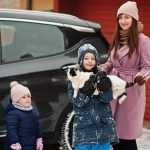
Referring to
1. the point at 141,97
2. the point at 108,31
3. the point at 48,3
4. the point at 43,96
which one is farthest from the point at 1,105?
the point at 48,3

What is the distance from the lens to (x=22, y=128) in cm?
466

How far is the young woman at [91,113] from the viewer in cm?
434


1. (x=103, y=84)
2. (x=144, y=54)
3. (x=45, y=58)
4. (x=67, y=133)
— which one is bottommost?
(x=67, y=133)

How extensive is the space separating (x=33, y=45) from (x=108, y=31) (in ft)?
10.3

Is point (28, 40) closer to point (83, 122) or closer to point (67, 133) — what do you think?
point (67, 133)

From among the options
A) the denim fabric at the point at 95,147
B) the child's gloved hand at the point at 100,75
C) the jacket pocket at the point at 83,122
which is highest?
the child's gloved hand at the point at 100,75

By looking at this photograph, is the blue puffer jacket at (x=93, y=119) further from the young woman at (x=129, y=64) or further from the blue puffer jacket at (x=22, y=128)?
the blue puffer jacket at (x=22, y=128)

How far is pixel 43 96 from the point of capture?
543 centimetres

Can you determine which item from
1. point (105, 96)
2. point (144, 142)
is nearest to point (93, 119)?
point (105, 96)

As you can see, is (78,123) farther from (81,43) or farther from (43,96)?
(81,43)

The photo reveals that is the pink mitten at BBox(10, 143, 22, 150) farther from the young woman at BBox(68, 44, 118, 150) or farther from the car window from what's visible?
the car window

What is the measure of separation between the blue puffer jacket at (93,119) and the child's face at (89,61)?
0.70ft

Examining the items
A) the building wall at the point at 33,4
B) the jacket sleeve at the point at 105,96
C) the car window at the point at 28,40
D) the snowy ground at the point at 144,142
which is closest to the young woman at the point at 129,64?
the jacket sleeve at the point at 105,96

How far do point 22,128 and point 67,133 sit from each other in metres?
1.06
